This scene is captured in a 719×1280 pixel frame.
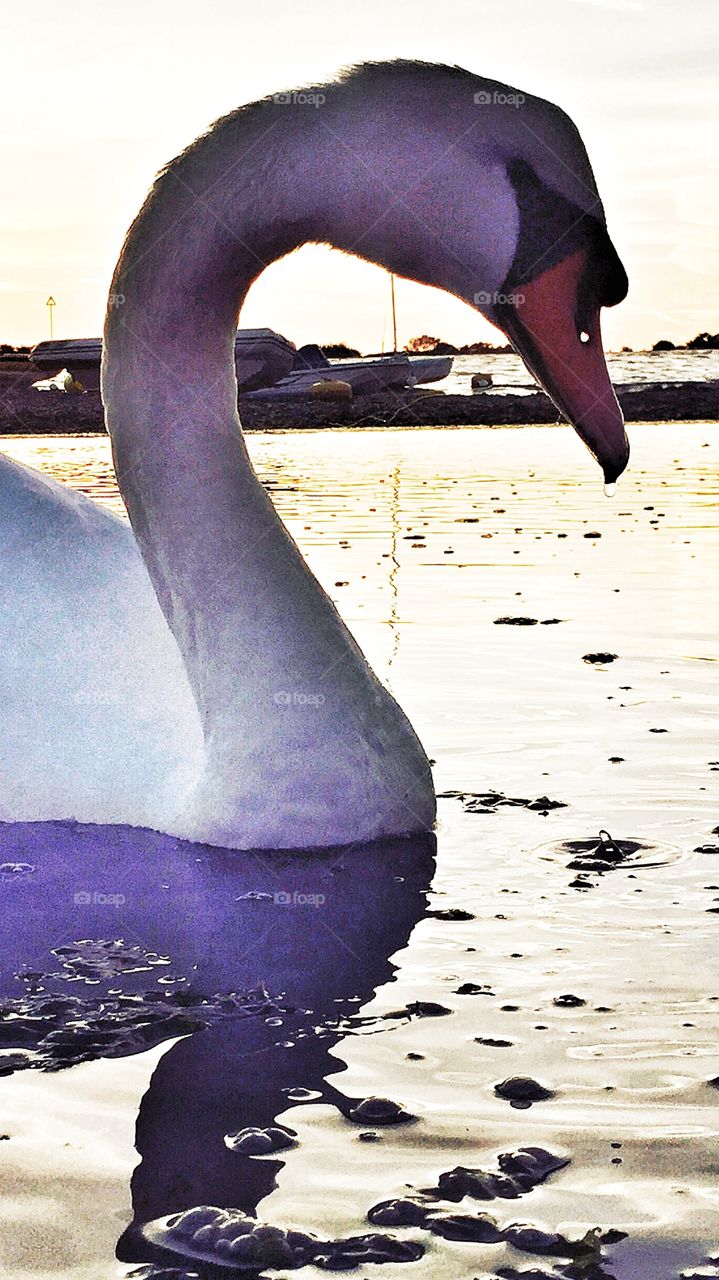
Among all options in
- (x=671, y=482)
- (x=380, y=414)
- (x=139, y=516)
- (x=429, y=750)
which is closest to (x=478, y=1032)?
(x=139, y=516)

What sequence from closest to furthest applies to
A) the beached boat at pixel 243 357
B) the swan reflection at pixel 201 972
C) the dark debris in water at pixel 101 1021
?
the swan reflection at pixel 201 972
the dark debris in water at pixel 101 1021
the beached boat at pixel 243 357

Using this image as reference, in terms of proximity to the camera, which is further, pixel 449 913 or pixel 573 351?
pixel 573 351

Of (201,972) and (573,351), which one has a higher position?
(573,351)

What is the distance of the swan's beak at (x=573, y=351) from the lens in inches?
144

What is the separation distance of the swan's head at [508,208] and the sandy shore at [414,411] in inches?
1137

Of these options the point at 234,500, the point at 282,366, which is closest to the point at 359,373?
the point at 282,366

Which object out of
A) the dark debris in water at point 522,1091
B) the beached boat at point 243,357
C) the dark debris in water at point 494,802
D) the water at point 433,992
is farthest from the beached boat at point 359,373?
the dark debris in water at point 522,1091

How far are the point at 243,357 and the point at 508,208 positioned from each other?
153 ft

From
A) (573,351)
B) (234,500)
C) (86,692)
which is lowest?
(86,692)

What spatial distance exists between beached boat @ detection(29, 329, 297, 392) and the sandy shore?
12.7ft

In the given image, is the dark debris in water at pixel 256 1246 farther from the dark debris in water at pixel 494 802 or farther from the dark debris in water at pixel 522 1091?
the dark debris in water at pixel 494 802

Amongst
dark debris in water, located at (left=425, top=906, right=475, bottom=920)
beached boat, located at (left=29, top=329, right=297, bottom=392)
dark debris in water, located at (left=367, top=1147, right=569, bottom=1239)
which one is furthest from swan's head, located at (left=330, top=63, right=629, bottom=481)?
beached boat, located at (left=29, top=329, right=297, bottom=392)

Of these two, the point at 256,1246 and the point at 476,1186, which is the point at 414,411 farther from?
the point at 256,1246

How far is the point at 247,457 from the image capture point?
408 centimetres
